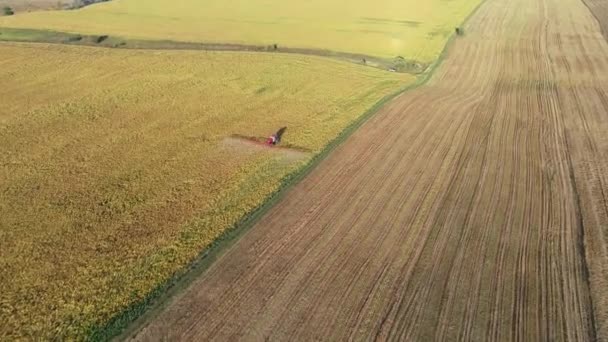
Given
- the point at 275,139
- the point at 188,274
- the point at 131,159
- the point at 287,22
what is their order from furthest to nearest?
1. the point at 287,22
2. the point at 275,139
3. the point at 131,159
4. the point at 188,274

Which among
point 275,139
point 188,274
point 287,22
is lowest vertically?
point 188,274

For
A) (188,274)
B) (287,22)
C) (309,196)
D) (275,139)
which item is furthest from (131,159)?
(287,22)

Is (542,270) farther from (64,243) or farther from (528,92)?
(528,92)

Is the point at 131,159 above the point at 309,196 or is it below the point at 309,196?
above

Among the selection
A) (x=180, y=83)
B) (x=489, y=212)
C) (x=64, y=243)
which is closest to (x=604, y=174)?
(x=489, y=212)

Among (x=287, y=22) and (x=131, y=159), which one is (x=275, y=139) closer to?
(x=131, y=159)

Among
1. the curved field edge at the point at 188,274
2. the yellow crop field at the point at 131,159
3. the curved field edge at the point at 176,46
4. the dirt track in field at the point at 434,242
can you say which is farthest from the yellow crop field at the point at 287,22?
the curved field edge at the point at 188,274

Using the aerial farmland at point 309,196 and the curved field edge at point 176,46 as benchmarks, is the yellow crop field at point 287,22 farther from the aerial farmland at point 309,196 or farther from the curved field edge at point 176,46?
the aerial farmland at point 309,196

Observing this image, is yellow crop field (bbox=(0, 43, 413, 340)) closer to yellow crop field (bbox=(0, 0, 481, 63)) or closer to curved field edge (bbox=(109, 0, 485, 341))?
curved field edge (bbox=(109, 0, 485, 341))
